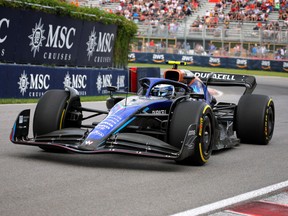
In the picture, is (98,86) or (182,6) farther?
(182,6)

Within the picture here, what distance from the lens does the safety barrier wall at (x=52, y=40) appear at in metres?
16.6

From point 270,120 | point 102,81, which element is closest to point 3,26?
point 102,81

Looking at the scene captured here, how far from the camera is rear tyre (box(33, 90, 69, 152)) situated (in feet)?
27.9

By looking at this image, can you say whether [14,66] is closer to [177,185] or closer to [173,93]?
[173,93]

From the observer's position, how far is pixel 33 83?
16.9 metres

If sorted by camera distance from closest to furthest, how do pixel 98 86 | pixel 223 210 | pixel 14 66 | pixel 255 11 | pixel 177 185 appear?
pixel 223 210, pixel 177 185, pixel 14 66, pixel 98 86, pixel 255 11

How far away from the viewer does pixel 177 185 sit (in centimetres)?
686

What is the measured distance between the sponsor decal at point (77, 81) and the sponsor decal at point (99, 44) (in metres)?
1.29

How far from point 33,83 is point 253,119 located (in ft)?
26.1

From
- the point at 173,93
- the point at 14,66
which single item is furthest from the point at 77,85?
the point at 173,93

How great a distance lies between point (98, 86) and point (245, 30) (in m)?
20.6

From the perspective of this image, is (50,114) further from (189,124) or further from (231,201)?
(231,201)

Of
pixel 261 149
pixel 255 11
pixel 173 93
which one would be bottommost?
pixel 261 149

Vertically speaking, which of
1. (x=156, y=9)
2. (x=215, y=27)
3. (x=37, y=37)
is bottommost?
(x=37, y=37)
